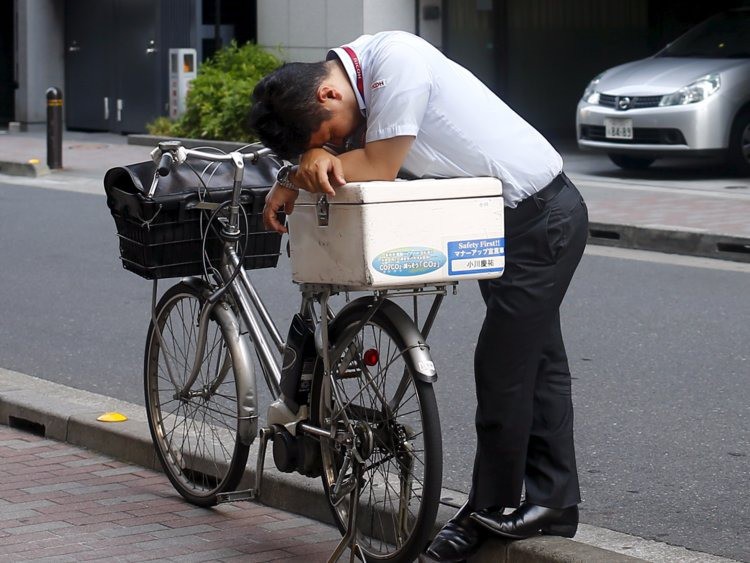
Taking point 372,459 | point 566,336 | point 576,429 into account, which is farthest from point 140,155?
point 372,459

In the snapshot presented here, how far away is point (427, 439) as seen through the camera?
152 inches

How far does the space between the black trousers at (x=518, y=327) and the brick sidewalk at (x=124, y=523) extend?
2.32ft

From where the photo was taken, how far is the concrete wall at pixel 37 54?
2305 cm

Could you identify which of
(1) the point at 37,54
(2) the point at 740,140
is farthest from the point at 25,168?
(2) the point at 740,140

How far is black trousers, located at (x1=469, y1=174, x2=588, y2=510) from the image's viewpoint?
3.93 metres

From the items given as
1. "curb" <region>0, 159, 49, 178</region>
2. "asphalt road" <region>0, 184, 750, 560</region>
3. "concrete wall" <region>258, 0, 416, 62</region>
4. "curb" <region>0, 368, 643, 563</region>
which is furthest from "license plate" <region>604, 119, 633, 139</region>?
"curb" <region>0, 368, 643, 563</region>

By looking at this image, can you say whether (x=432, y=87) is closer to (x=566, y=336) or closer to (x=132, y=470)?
(x=132, y=470)

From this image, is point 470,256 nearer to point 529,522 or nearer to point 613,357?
point 529,522

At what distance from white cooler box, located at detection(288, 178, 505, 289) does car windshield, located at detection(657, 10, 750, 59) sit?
38.3ft

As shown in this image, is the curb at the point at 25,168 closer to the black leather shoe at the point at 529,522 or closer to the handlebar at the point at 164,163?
the handlebar at the point at 164,163

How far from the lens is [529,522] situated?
4078 mm

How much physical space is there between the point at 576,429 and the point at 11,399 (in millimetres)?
2370

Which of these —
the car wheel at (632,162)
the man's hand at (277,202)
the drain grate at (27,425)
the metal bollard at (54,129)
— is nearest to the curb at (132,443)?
the drain grate at (27,425)

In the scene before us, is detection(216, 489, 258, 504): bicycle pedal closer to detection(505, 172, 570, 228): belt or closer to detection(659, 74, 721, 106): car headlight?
detection(505, 172, 570, 228): belt
